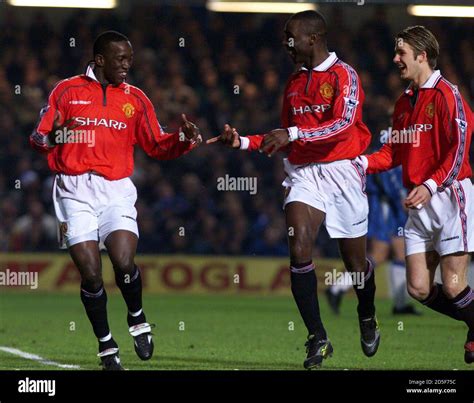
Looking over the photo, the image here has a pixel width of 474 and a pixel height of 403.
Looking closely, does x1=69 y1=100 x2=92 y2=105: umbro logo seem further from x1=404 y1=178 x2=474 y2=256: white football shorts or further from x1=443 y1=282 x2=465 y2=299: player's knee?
x1=443 y1=282 x2=465 y2=299: player's knee

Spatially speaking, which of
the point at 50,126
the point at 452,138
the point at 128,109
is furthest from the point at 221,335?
the point at 452,138

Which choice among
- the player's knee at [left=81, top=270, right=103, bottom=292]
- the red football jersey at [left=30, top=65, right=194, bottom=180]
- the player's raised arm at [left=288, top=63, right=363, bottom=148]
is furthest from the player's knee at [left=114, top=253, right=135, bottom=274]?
the player's raised arm at [left=288, top=63, right=363, bottom=148]

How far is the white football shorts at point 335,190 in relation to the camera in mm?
8500

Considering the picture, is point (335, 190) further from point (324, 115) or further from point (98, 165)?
point (98, 165)

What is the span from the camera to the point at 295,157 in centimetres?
856

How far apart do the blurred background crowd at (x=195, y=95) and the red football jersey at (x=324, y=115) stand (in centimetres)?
694

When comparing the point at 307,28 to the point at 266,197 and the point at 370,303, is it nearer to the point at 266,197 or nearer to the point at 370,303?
the point at 370,303

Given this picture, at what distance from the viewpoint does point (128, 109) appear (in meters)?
8.53

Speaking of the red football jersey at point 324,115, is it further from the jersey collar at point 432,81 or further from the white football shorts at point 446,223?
the white football shorts at point 446,223

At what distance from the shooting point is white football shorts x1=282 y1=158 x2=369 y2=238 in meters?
8.50

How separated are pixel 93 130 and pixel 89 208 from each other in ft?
1.66

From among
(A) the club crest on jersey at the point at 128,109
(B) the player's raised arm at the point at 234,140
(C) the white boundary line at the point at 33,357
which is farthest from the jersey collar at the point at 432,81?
(C) the white boundary line at the point at 33,357

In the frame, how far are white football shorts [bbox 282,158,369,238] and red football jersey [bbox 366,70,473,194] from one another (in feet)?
1.30
